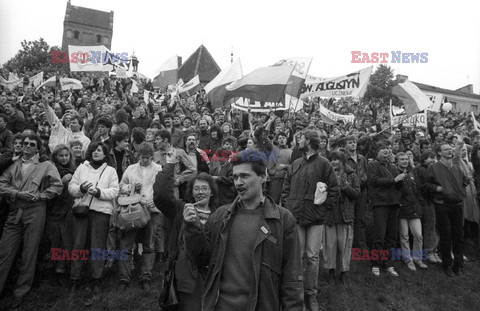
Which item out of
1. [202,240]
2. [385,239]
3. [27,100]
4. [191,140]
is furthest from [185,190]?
[27,100]

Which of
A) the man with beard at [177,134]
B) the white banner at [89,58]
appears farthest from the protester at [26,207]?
the white banner at [89,58]

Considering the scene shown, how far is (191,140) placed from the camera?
20.4 feet

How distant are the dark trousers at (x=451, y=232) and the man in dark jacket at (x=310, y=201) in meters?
3.19

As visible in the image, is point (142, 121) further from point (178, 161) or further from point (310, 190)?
point (310, 190)

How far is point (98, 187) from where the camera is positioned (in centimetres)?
520

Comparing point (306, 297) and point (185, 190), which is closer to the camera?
point (185, 190)

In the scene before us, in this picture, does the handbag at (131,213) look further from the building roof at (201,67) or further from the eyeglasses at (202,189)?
the building roof at (201,67)

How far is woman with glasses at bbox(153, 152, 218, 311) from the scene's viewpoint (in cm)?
325

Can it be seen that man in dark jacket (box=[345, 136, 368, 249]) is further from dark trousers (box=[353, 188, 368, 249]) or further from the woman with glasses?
the woman with glasses

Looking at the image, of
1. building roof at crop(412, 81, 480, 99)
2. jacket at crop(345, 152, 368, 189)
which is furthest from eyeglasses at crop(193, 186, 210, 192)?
building roof at crop(412, 81, 480, 99)

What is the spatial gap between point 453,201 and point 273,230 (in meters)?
5.88

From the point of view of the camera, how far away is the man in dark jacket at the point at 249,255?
244cm

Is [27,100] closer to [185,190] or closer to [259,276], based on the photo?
[185,190]

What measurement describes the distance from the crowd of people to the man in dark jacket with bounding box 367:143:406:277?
2 cm
